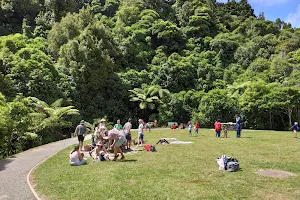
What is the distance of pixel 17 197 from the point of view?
7.35m

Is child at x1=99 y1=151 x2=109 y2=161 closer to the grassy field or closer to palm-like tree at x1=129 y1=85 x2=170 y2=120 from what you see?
the grassy field

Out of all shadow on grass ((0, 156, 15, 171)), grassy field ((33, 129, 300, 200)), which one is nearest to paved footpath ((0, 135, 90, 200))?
shadow on grass ((0, 156, 15, 171))

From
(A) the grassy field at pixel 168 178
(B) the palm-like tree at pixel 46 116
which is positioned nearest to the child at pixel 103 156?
(A) the grassy field at pixel 168 178

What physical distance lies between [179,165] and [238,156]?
339 centimetres

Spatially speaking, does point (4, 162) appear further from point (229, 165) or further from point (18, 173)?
point (229, 165)

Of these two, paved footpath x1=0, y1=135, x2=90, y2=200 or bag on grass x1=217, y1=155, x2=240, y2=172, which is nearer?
paved footpath x1=0, y1=135, x2=90, y2=200

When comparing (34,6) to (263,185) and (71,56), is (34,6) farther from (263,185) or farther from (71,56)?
(263,185)

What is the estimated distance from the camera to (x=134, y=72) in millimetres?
37812

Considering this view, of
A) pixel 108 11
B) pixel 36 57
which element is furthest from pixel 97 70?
pixel 108 11

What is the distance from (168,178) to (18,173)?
5314 mm

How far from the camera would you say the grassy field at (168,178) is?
743 cm

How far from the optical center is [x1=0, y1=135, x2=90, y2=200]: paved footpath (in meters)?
7.58

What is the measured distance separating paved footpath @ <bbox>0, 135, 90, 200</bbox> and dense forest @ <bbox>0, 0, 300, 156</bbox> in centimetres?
197

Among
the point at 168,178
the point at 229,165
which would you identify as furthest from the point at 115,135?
the point at 229,165
